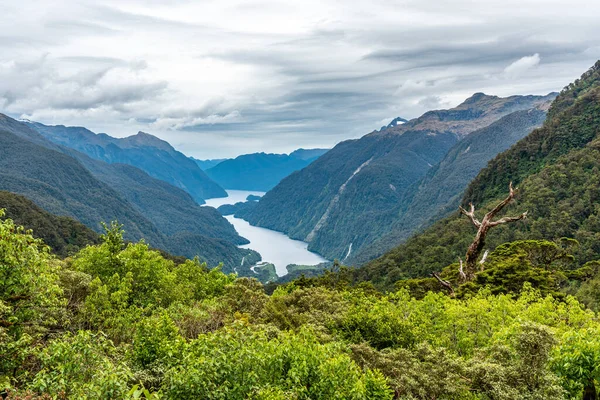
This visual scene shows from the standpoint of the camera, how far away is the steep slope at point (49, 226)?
12425 cm

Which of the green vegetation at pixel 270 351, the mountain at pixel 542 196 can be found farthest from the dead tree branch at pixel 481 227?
the mountain at pixel 542 196

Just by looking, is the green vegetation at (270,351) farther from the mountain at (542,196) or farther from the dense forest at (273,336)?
the mountain at (542,196)

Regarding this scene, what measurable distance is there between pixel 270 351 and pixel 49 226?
138 meters

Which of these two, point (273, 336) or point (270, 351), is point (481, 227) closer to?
point (273, 336)

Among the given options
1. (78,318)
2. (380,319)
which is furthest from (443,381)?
(78,318)

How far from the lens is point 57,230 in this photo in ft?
437

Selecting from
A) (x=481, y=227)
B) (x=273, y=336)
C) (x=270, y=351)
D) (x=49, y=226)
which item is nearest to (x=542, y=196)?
(x=481, y=227)

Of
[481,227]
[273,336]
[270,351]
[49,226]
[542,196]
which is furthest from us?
[49,226]

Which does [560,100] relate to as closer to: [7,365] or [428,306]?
[428,306]

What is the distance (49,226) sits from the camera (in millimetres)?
130500

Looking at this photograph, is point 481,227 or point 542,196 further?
point 542,196

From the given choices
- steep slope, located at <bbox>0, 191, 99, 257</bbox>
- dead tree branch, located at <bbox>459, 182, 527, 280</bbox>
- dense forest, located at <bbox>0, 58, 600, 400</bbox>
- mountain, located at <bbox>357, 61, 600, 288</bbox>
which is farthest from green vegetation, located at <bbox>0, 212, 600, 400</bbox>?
steep slope, located at <bbox>0, 191, 99, 257</bbox>

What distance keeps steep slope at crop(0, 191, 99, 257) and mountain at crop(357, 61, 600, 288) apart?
287 feet

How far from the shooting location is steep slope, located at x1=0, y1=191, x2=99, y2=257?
124250 millimetres
